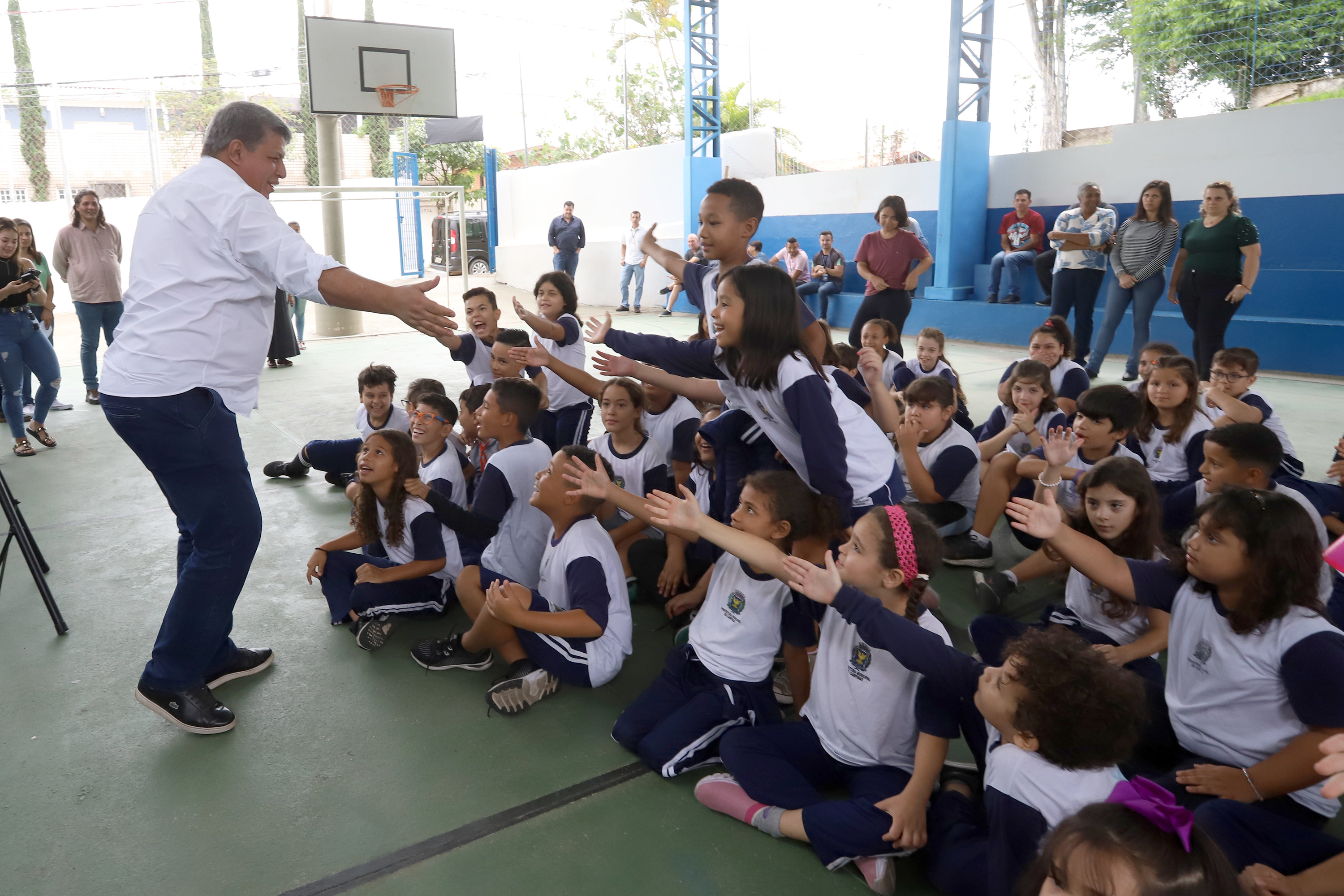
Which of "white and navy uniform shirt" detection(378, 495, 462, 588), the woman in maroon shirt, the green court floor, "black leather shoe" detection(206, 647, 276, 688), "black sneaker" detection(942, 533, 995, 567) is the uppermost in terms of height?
the woman in maroon shirt

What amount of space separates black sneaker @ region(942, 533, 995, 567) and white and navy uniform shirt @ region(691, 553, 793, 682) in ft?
4.74

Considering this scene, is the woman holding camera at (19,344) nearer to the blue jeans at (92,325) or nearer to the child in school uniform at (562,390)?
the blue jeans at (92,325)

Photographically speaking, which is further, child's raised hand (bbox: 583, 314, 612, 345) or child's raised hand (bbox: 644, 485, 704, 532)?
child's raised hand (bbox: 583, 314, 612, 345)

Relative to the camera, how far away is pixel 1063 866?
1.15 meters

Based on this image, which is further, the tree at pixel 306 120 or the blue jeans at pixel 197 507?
the tree at pixel 306 120

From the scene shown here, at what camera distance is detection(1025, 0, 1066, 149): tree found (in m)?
10.8

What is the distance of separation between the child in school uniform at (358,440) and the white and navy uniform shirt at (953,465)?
224 cm

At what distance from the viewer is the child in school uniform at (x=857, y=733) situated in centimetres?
187

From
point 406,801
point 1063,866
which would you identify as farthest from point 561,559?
point 1063,866

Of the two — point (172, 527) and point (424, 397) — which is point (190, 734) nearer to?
point (424, 397)

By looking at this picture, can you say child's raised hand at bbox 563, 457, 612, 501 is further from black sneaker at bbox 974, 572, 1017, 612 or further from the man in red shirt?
the man in red shirt

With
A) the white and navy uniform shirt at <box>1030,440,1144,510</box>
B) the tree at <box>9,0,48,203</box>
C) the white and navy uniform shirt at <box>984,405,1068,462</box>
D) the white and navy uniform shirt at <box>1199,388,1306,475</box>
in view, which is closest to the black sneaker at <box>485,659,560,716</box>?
the white and navy uniform shirt at <box>1030,440,1144,510</box>

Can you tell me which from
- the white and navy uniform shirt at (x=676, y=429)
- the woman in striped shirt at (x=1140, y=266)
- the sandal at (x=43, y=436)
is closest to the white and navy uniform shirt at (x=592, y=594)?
the white and navy uniform shirt at (x=676, y=429)

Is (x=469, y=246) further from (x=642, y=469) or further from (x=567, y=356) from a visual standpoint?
(x=642, y=469)
